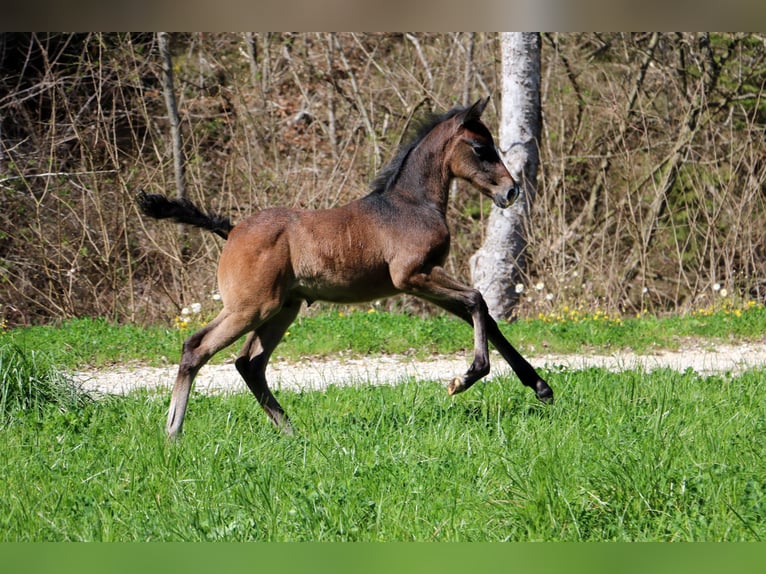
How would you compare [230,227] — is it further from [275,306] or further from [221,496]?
[221,496]

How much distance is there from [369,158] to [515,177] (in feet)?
8.55

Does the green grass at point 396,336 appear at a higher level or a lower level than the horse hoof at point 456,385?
lower

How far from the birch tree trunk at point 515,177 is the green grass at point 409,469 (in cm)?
535

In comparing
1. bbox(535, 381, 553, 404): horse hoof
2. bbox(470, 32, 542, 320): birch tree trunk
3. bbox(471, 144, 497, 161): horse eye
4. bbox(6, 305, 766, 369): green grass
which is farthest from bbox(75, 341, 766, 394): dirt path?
bbox(470, 32, 542, 320): birch tree trunk

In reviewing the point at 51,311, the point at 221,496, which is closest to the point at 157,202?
the point at 221,496

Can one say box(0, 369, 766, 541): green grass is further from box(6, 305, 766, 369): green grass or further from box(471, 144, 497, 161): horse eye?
box(6, 305, 766, 369): green grass

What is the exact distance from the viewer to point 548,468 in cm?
433

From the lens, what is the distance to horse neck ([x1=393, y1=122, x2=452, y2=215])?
6453mm

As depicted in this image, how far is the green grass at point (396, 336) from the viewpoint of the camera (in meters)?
9.26

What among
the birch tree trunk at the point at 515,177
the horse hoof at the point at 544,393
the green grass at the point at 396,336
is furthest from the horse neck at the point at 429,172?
the birch tree trunk at the point at 515,177

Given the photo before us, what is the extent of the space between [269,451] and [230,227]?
5.98 feet

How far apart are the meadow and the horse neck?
144cm

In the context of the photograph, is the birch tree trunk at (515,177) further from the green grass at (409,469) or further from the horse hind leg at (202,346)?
Answer: the horse hind leg at (202,346)

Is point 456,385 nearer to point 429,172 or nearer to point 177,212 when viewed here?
point 429,172
